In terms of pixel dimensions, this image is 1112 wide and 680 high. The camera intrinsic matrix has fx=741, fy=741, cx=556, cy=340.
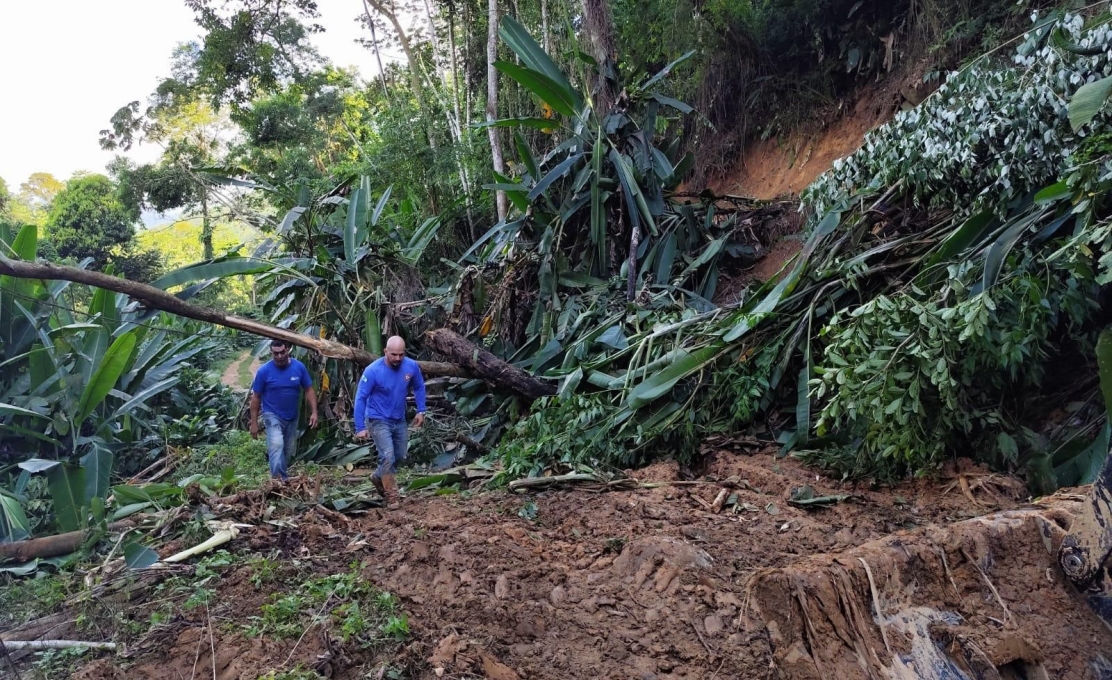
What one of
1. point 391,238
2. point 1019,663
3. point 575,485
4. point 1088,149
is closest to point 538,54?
point 391,238

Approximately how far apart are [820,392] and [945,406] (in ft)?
2.51

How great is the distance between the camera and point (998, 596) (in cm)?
331

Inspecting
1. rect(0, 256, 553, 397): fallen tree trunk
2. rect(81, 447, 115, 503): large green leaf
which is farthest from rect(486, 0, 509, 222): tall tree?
rect(81, 447, 115, 503): large green leaf

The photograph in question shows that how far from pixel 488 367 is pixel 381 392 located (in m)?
1.51

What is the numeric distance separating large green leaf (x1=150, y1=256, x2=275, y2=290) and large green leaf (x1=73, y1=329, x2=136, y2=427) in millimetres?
554

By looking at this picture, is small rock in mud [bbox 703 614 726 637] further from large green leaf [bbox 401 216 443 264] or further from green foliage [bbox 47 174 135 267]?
green foliage [bbox 47 174 135 267]

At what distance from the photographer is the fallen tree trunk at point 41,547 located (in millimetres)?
4691

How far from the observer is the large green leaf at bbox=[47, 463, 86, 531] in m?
5.26

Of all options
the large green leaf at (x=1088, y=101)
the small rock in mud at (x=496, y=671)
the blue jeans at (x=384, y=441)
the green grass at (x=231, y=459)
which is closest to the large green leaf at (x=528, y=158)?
the blue jeans at (x=384, y=441)

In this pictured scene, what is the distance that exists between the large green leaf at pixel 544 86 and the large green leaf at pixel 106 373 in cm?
450

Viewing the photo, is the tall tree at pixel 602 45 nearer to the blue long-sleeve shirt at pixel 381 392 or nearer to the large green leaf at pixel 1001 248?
the blue long-sleeve shirt at pixel 381 392

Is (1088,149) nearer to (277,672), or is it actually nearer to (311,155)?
(277,672)

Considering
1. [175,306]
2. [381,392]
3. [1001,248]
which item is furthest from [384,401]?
[1001,248]

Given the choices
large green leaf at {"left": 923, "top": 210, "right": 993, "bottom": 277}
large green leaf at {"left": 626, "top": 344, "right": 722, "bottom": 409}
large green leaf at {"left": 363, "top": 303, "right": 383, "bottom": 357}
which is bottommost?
large green leaf at {"left": 626, "top": 344, "right": 722, "bottom": 409}
